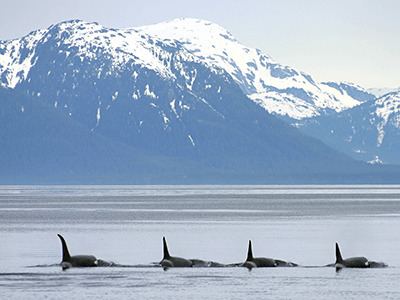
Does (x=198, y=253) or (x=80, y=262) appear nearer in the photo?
(x=80, y=262)

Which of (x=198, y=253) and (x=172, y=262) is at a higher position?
(x=198, y=253)

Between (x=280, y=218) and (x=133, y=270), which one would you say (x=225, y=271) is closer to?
(x=133, y=270)

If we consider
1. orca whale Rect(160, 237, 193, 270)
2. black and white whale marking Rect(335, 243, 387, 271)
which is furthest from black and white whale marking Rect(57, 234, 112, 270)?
black and white whale marking Rect(335, 243, 387, 271)

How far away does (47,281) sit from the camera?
5759 centimetres

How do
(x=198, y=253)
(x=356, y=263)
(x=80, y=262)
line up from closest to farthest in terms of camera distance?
1. (x=356, y=263)
2. (x=80, y=262)
3. (x=198, y=253)

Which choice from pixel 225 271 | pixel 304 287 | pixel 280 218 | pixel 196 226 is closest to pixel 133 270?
pixel 225 271

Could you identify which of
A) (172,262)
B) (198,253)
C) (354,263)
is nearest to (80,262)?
(172,262)

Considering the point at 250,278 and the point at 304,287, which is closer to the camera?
the point at 304,287

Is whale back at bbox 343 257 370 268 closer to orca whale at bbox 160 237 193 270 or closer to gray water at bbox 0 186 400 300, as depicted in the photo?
gray water at bbox 0 186 400 300

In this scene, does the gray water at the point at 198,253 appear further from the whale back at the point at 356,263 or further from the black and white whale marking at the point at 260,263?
the whale back at the point at 356,263

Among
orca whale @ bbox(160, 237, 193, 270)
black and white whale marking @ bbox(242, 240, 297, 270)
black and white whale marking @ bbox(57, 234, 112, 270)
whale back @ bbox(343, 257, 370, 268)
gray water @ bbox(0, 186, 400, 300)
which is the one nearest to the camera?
gray water @ bbox(0, 186, 400, 300)

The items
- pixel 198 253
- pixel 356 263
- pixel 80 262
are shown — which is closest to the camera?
pixel 356 263

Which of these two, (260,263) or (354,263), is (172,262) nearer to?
(260,263)

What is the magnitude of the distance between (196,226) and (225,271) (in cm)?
5475
